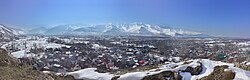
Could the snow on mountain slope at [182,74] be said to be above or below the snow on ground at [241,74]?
below

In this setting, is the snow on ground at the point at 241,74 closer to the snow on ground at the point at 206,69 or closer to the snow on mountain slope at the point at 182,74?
the snow on mountain slope at the point at 182,74

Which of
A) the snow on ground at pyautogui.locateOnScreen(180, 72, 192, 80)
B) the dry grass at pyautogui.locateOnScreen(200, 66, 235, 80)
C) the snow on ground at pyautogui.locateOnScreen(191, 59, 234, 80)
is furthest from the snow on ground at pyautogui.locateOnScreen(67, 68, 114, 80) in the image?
the dry grass at pyautogui.locateOnScreen(200, 66, 235, 80)

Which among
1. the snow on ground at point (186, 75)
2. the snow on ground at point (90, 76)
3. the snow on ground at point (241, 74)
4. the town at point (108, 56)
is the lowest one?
the town at point (108, 56)

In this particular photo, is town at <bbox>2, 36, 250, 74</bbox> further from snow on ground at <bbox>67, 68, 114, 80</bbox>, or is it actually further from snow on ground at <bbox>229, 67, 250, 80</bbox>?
snow on ground at <bbox>229, 67, 250, 80</bbox>

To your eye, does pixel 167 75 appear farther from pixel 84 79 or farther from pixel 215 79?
pixel 84 79

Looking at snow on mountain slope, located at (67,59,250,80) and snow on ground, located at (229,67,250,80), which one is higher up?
snow on ground, located at (229,67,250,80)

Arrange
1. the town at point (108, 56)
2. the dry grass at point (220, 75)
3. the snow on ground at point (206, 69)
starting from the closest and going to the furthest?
1. the dry grass at point (220, 75)
2. the snow on ground at point (206, 69)
3. the town at point (108, 56)

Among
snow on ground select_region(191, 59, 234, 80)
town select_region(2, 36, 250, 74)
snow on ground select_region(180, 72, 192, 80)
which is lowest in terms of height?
town select_region(2, 36, 250, 74)

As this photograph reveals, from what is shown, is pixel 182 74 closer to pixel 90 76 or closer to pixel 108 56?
pixel 90 76

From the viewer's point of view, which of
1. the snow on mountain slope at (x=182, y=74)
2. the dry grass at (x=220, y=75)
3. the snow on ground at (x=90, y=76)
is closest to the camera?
the dry grass at (x=220, y=75)

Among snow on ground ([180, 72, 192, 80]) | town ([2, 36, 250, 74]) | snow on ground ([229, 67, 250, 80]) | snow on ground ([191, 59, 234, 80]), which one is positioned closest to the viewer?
snow on ground ([229, 67, 250, 80])

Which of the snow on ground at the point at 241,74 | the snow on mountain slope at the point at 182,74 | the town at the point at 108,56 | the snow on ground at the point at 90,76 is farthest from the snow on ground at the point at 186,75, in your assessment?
the snow on ground at the point at 90,76
